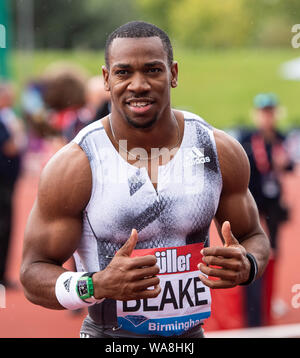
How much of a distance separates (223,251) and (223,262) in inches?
1.7

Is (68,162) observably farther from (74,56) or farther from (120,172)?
(74,56)

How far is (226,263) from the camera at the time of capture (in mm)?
2357

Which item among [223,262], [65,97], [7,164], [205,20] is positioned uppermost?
[205,20]

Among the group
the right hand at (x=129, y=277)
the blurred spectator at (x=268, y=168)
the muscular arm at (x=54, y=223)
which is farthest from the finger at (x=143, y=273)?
the blurred spectator at (x=268, y=168)

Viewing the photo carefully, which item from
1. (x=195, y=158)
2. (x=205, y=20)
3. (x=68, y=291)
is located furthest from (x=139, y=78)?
(x=205, y=20)

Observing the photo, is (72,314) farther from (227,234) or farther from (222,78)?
(222,78)

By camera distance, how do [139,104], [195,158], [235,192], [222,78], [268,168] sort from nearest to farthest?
[139,104]
[195,158]
[235,192]
[268,168]
[222,78]

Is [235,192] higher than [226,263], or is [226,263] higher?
[235,192]

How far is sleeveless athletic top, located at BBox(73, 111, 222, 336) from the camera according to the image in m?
2.55

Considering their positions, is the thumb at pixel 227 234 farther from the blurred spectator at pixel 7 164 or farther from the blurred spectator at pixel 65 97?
the blurred spectator at pixel 7 164

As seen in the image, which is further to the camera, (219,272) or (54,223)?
(54,223)

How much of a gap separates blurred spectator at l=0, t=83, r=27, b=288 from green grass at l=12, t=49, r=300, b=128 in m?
13.0

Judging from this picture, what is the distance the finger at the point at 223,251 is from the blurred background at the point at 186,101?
1.06m
